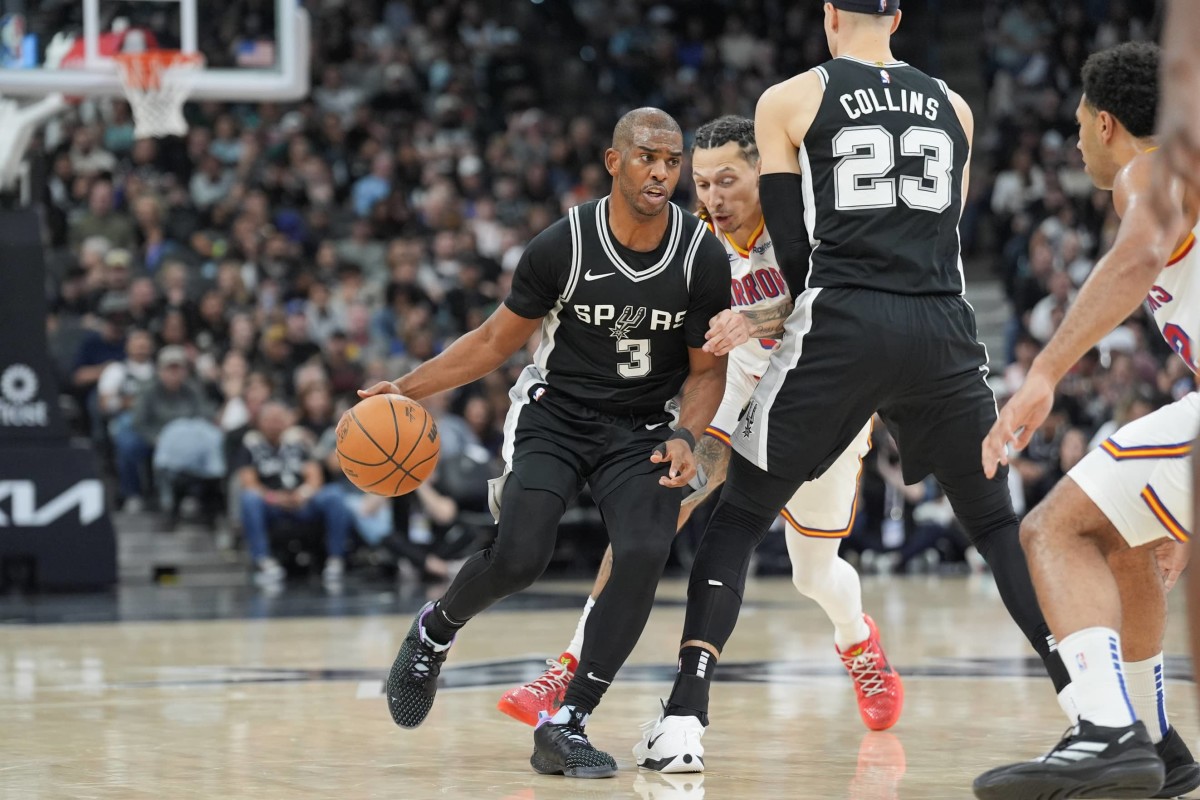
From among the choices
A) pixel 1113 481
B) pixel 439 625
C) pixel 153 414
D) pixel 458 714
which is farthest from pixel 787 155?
pixel 153 414

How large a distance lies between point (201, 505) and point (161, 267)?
2.73 m

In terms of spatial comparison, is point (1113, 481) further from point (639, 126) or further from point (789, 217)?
point (639, 126)

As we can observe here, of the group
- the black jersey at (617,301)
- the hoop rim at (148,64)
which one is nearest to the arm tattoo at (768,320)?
the black jersey at (617,301)

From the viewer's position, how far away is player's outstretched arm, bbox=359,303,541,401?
18.3ft

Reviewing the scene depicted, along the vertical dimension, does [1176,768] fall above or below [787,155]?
below

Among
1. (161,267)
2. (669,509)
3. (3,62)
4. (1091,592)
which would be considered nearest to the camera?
(1091,592)

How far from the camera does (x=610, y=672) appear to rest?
5.18m

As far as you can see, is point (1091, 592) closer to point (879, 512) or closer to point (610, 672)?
point (610, 672)

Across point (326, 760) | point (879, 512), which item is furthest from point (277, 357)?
point (326, 760)

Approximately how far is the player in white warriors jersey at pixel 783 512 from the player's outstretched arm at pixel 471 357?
0.78 meters

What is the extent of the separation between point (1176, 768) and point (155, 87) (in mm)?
10119

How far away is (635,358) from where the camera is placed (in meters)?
5.54

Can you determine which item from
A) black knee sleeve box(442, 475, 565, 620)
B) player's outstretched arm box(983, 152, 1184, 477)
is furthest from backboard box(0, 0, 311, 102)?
player's outstretched arm box(983, 152, 1184, 477)

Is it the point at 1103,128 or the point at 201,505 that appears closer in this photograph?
the point at 1103,128
